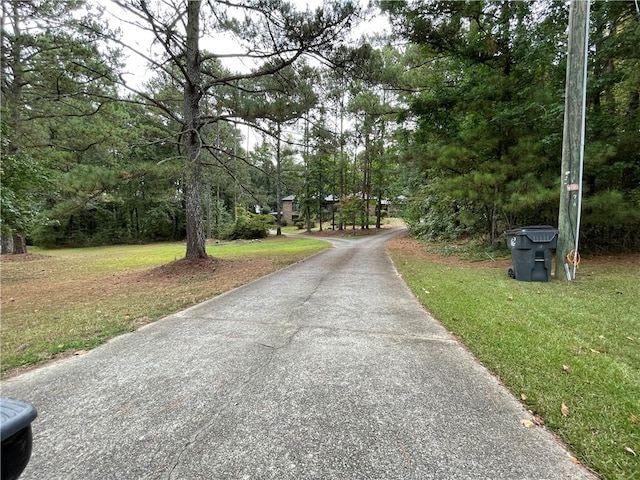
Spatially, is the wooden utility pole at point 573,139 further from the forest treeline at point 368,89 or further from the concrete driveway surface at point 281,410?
the concrete driveway surface at point 281,410

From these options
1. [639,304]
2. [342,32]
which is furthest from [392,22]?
[639,304]

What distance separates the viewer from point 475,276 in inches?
280

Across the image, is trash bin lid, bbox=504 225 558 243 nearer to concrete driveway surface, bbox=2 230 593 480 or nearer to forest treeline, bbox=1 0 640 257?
forest treeline, bbox=1 0 640 257

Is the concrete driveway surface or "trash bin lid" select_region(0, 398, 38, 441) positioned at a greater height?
"trash bin lid" select_region(0, 398, 38, 441)

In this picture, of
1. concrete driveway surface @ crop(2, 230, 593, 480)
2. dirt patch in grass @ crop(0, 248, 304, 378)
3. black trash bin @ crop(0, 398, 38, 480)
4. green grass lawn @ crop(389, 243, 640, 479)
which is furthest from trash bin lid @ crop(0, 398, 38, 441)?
dirt patch in grass @ crop(0, 248, 304, 378)

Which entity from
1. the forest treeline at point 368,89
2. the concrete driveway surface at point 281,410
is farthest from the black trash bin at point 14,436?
the forest treeline at point 368,89

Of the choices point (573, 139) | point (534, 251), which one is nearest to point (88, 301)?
point (534, 251)

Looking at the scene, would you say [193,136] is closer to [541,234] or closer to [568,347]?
[541,234]

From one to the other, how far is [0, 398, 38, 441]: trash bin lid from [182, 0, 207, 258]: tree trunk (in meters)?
7.80

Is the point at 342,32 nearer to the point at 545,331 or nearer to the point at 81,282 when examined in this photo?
the point at 545,331

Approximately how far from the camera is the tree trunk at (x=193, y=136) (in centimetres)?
792

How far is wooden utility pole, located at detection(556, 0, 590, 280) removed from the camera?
5859mm

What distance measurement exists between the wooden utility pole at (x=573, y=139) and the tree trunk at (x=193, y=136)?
8.41 metres

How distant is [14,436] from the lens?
0.76 m
